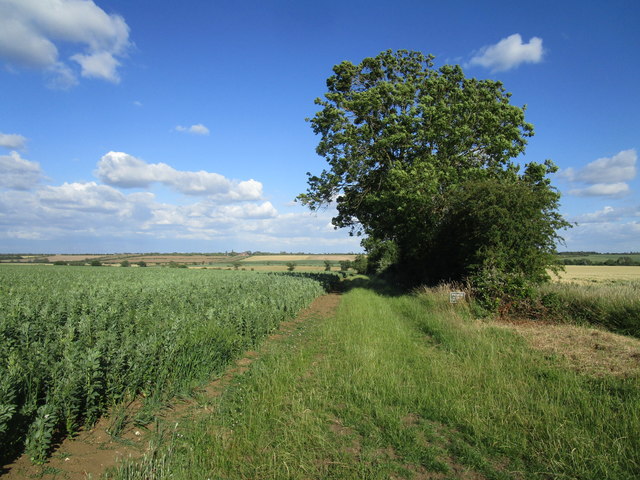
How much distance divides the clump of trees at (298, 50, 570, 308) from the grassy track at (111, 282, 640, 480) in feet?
23.3

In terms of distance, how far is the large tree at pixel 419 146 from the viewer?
18.3 meters

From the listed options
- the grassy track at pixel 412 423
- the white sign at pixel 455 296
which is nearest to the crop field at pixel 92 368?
the grassy track at pixel 412 423

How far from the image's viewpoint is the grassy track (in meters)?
3.71

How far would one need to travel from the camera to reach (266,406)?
517 cm

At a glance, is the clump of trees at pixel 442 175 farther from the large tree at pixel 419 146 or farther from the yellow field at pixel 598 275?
the yellow field at pixel 598 275

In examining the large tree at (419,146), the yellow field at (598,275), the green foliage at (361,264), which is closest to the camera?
the large tree at (419,146)

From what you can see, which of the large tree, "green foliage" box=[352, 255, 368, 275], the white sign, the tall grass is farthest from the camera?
"green foliage" box=[352, 255, 368, 275]

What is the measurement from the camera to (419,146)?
20.3 m

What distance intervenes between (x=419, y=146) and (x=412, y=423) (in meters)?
18.2

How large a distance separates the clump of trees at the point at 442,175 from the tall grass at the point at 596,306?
1.00 m

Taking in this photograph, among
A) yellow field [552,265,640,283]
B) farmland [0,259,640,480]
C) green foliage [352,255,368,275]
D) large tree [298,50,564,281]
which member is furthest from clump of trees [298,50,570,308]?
green foliage [352,255,368,275]

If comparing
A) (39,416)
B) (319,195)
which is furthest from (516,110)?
(39,416)

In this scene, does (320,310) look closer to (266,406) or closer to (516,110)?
(266,406)

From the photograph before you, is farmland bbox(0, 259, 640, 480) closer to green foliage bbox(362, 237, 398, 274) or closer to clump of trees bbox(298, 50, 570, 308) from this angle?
clump of trees bbox(298, 50, 570, 308)
